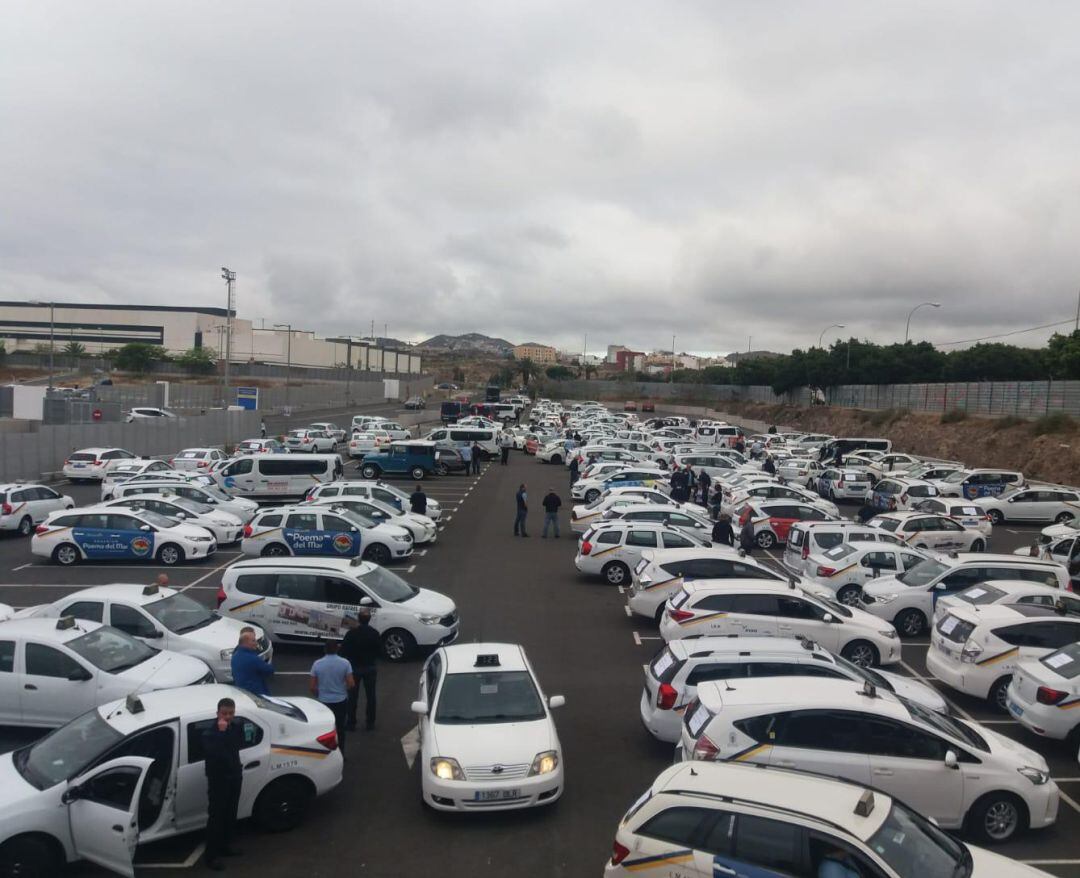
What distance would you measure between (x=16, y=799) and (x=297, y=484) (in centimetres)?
2655

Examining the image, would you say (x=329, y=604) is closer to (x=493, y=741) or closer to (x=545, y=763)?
(x=493, y=741)

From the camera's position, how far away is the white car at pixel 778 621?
544 inches

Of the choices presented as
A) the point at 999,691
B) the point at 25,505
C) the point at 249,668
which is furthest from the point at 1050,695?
the point at 25,505

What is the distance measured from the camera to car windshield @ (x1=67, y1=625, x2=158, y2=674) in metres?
10.7

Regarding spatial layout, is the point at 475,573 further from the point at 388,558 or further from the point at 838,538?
the point at 838,538

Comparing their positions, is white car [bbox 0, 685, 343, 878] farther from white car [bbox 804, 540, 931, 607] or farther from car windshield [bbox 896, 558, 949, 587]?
white car [bbox 804, 540, 931, 607]

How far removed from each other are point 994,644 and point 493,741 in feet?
25.5

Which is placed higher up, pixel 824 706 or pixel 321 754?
pixel 824 706

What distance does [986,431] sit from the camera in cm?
5141

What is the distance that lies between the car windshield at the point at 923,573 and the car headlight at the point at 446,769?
1143 cm

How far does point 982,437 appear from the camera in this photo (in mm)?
51094

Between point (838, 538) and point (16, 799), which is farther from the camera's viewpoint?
point (838, 538)

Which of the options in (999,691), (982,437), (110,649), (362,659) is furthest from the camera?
(982,437)

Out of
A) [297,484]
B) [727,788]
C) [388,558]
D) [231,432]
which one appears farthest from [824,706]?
[231,432]
